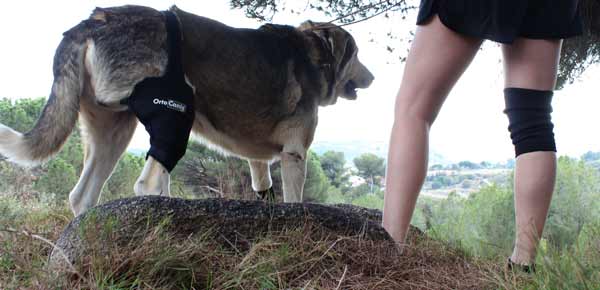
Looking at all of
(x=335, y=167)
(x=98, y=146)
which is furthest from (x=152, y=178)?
(x=335, y=167)

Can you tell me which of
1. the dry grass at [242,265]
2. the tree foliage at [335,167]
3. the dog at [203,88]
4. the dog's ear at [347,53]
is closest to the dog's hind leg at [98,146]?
the dog at [203,88]

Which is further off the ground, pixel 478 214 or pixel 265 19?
pixel 265 19

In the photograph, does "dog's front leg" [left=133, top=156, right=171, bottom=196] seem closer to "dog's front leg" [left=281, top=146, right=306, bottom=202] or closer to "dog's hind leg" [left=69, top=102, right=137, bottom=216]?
"dog's hind leg" [left=69, top=102, right=137, bottom=216]

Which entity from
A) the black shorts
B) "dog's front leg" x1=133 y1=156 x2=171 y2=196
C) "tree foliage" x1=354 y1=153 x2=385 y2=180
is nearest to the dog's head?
"dog's front leg" x1=133 y1=156 x2=171 y2=196

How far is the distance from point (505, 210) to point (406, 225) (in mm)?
8073

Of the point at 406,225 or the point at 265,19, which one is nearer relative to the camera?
the point at 406,225

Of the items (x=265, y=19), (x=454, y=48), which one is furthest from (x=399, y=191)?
(x=265, y=19)

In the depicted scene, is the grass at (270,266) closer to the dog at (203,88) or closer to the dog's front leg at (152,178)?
the dog's front leg at (152,178)

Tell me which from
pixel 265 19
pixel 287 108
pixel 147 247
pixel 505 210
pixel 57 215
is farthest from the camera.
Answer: pixel 505 210

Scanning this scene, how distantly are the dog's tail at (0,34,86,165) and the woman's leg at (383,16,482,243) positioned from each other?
6.40ft

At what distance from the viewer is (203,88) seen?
3.71 metres

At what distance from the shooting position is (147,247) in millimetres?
1649

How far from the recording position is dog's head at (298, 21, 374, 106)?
187 inches

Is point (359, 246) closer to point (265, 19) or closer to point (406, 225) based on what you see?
point (406, 225)
